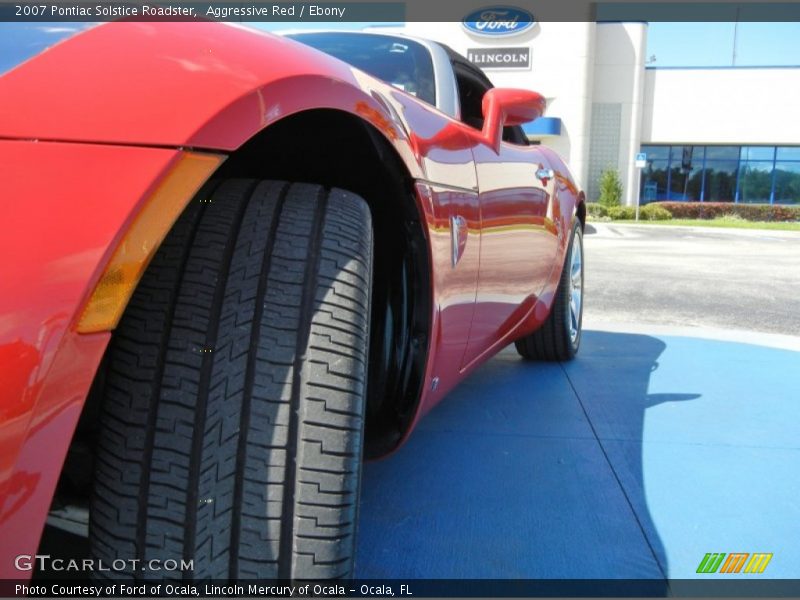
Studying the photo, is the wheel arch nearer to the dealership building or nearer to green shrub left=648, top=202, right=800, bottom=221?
the dealership building

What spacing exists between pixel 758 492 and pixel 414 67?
1733 millimetres

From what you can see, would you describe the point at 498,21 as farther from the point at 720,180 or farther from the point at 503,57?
the point at 720,180

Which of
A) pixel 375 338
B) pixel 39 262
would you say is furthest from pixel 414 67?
pixel 39 262

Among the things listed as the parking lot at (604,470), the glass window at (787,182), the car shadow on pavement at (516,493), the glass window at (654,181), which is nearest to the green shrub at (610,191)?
the glass window at (654,181)

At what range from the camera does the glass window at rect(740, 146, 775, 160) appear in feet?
98.2

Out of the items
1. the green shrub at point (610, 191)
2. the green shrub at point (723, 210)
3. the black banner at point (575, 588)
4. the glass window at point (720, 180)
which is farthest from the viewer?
the glass window at point (720, 180)

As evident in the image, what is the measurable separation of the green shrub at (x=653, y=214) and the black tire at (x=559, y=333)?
78.2ft

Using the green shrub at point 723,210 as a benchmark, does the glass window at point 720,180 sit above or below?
above

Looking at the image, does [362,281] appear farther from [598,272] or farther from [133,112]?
[598,272]

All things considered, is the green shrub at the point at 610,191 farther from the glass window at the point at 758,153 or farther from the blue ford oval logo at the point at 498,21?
the glass window at the point at 758,153

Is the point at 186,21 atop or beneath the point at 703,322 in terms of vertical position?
atop

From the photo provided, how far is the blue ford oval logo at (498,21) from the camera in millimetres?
25922

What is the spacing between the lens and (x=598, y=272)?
8.82 m

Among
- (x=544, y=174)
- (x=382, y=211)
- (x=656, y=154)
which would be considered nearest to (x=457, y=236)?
(x=382, y=211)
